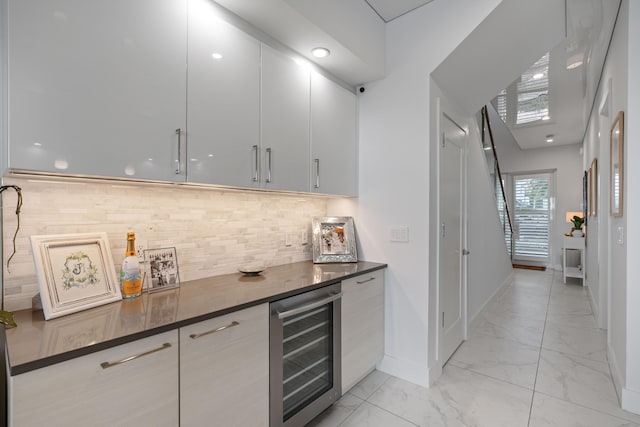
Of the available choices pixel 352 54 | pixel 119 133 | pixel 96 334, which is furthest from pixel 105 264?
pixel 352 54

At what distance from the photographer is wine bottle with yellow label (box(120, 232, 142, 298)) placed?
1435 mm

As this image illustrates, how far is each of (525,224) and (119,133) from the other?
8359 mm

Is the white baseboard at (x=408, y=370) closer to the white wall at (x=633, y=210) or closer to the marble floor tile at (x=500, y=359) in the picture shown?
the marble floor tile at (x=500, y=359)

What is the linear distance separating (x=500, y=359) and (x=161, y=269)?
9.08 ft

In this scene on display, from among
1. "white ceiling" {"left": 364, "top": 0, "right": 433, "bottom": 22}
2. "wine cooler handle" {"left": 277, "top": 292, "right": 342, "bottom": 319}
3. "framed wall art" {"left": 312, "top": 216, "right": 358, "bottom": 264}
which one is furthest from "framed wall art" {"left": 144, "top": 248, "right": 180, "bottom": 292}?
"white ceiling" {"left": 364, "top": 0, "right": 433, "bottom": 22}

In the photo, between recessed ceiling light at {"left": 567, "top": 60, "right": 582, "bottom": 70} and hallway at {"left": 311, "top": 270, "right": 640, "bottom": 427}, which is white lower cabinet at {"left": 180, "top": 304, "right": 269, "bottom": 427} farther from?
recessed ceiling light at {"left": 567, "top": 60, "right": 582, "bottom": 70}

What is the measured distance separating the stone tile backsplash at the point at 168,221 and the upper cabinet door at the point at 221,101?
1.05 ft

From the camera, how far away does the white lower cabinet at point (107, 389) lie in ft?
2.79

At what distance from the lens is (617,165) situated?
7.36ft

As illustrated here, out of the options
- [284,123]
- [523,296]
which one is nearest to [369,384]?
[284,123]

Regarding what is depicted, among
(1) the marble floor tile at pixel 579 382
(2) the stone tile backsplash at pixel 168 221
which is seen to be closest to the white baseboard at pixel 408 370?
(1) the marble floor tile at pixel 579 382

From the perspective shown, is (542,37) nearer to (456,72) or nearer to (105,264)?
(456,72)

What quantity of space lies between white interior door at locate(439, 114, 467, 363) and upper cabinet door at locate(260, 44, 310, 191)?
1.12m

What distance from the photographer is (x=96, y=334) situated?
1014 mm
